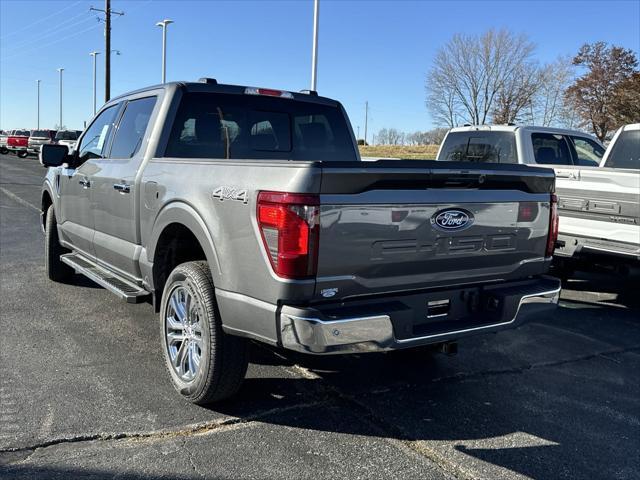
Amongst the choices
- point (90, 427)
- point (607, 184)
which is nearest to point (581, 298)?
point (607, 184)

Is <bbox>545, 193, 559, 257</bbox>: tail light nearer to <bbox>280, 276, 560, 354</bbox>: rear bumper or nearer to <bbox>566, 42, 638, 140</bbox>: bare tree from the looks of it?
<bbox>280, 276, 560, 354</bbox>: rear bumper

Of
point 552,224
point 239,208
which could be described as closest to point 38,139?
point 239,208

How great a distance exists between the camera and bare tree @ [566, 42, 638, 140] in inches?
1268

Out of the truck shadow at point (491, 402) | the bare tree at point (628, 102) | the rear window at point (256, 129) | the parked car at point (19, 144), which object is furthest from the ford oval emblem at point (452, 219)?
the parked car at point (19, 144)

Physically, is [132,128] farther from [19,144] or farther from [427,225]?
[19,144]

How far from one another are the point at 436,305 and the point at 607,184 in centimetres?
373

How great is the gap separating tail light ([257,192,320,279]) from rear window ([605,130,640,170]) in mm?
5822

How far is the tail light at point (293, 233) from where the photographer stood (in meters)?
2.92

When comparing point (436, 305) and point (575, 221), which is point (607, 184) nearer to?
point (575, 221)

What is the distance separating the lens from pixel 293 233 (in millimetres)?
2932

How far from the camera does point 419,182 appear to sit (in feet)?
10.8

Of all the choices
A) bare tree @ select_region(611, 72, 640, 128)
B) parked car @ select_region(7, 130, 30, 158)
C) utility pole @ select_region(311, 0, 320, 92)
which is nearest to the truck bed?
utility pole @ select_region(311, 0, 320, 92)

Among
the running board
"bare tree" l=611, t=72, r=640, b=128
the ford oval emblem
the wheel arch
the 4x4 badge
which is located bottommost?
the running board

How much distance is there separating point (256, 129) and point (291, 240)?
2222 mm
